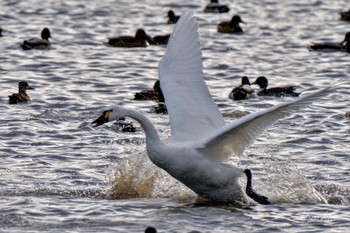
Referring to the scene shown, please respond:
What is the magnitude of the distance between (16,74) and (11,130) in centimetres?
540

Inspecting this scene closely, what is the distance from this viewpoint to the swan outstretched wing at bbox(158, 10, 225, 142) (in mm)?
13078

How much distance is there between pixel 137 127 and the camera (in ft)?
58.6

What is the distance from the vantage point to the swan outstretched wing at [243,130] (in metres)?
11.8

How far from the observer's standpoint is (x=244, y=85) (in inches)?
787

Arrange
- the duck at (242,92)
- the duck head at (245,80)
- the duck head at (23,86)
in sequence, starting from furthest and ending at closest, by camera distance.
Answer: the duck head at (245,80)
the duck at (242,92)
the duck head at (23,86)

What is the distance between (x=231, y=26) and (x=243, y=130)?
14.7 m

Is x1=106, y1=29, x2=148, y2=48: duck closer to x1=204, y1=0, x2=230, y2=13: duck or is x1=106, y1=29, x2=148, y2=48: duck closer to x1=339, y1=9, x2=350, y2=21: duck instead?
x1=204, y1=0, x2=230, y2=13: duck

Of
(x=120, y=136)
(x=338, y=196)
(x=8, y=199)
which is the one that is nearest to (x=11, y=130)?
(x=120, y=136)

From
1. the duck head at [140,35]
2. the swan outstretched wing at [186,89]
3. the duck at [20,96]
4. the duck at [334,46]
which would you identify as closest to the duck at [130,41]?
the duck head at [140,35]

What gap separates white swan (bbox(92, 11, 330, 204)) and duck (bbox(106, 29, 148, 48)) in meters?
11.7

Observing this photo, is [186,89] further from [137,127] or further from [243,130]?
[137,127]

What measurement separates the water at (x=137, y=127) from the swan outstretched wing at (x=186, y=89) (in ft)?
2.99

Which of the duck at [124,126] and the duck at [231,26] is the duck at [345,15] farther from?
the duck at [124,126]

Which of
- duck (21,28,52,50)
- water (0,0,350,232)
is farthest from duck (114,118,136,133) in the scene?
duck (21,28,52,50)
